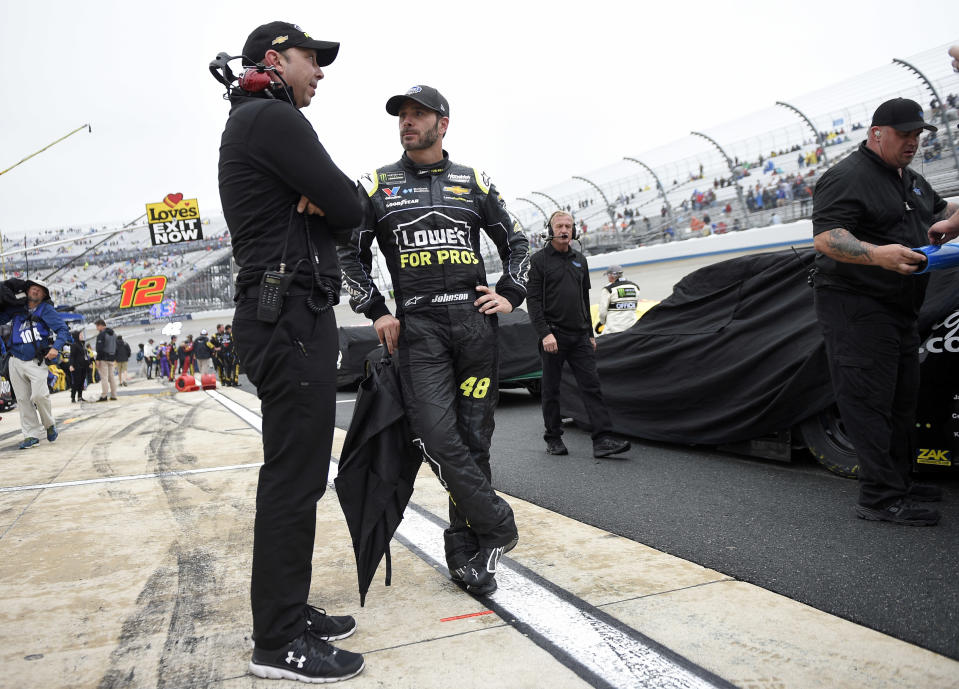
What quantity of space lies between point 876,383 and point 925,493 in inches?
28.1

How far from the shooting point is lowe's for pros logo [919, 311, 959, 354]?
363 centimetres

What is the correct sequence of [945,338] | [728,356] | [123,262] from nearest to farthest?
[945,338] < [728,356] < [123,262]

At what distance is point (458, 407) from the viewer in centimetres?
281

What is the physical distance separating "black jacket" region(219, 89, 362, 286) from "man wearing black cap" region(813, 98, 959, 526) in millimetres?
2422

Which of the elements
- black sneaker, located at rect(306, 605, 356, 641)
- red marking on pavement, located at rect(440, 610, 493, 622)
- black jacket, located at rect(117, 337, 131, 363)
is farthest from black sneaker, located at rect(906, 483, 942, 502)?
black jacket, located at rect(117, 337, 131, 363)

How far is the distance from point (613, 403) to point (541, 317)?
1079 millimetres

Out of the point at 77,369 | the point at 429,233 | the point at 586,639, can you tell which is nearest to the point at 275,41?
the point at 429,233

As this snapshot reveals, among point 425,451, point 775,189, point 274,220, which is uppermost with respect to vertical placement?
point 775,189

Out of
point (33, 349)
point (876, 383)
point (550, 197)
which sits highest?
point (550, 197)

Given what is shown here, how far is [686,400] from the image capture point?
535cm

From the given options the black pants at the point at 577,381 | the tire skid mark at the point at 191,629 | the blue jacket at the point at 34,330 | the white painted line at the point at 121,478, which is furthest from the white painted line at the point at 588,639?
the blue jacket at the point at 34,330

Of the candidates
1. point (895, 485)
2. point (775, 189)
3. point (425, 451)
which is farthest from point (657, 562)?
point (775, 189)

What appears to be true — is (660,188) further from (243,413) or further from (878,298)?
(878,298)

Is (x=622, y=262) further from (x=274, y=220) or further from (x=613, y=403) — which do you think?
(x=274, y=220)
